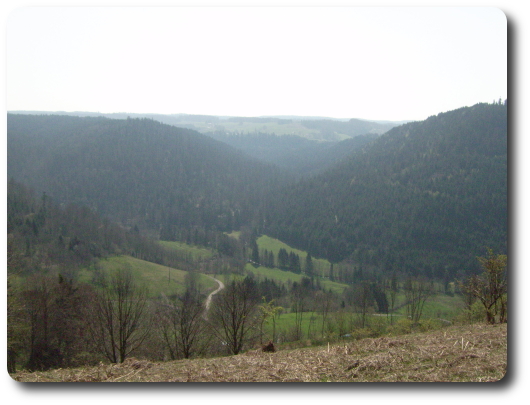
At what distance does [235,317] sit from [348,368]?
9.78 metres

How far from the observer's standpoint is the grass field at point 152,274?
51.7 m

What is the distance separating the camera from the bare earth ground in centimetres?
753

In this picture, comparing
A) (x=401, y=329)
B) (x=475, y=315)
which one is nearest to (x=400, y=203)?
(x=401, y=329)

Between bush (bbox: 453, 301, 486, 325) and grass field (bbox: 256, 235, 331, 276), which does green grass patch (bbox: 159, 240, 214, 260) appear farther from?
bush (bbox: 453, 301, 486, 325)

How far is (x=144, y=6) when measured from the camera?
883cm

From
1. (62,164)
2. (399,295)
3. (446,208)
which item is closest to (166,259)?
(399,295)

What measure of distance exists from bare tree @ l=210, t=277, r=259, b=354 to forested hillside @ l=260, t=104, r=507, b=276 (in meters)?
28.7

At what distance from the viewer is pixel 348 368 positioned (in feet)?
25.5

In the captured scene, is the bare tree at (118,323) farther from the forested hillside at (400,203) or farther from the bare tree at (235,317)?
the forested hillside at (400,203)

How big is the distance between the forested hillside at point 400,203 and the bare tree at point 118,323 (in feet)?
110

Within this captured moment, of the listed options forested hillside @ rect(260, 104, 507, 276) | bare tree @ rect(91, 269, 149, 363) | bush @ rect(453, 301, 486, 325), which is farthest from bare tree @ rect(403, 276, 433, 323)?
bare tree @ rect(91, 269, 149, 363)

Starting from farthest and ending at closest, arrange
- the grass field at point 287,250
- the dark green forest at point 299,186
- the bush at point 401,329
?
the grass field at point 287,250
the dark green forest at point 299,186
the bush at point 401,329

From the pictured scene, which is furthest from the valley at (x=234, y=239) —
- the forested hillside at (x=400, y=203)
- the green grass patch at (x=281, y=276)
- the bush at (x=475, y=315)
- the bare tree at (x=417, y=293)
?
the green grass patch at (x=281, y=276)

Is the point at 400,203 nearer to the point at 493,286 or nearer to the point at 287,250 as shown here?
the point at 287,250
